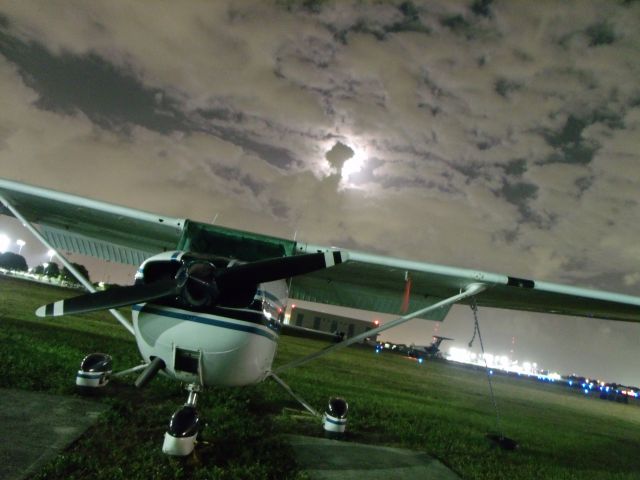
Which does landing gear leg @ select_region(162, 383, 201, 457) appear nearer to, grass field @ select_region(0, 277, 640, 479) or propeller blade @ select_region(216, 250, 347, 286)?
grass field @ select_region(0, 277, 640, 479)

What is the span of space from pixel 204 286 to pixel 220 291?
0.52 ft

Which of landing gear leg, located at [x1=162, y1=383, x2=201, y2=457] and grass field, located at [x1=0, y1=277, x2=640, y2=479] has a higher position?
landing gear leg, located at [x1=162, y1=383, x2=201, y2=457]

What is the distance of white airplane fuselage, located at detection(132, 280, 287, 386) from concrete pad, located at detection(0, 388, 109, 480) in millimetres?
1113

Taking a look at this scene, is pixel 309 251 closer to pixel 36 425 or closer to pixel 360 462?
pixel 360 462

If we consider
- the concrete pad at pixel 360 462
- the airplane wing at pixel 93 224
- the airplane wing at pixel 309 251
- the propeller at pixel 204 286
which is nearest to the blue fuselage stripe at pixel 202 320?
the propeller at pixel 204 286

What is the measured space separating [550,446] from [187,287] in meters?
8.39

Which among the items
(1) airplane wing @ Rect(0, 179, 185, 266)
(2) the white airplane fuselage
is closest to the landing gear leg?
(2) the white airplane fuselage

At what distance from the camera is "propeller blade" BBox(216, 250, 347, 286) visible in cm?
355

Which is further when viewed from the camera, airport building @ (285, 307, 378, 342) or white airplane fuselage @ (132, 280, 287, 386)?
airport building @ (285, 307, 378, 342)

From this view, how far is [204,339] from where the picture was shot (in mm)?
3559

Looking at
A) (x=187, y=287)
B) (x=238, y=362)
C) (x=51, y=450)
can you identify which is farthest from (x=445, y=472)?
(x=51, y=450)

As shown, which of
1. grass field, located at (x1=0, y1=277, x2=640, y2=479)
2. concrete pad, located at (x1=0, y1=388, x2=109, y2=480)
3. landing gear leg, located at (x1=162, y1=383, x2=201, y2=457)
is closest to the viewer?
concrete pad, located at (x1=0, y1=388, x2=109, y2=480)

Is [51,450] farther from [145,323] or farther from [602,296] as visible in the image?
[602,296]

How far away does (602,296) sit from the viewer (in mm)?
5168
